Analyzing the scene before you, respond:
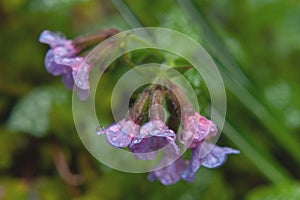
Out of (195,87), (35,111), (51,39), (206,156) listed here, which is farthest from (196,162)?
(35,111)

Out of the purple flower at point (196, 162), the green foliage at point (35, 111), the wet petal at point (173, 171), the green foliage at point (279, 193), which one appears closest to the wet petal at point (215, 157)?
the purple flower at point (196, 162)

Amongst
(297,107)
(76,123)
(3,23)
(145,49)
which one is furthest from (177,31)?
(3,23)

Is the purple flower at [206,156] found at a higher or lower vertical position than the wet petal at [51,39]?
lower

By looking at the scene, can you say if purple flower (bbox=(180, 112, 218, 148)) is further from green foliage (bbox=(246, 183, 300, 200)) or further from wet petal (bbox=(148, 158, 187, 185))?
green foliage (bbox=(246, 183, 300, 200))

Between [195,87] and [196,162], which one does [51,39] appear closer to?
[195,87]

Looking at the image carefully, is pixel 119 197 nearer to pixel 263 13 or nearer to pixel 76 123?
pixel 76 123

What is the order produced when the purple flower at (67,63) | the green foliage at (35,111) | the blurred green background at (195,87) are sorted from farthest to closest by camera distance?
the green foliage at (35,111) → the blurred green background at (195,87) → the purple flower at (67,63)

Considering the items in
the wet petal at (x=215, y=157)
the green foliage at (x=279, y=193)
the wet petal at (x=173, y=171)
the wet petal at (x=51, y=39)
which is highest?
the wet petal at (x=51, y=39)

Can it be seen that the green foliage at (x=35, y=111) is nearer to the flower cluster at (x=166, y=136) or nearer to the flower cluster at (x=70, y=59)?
the flower cluster at (x=70, y=59)
